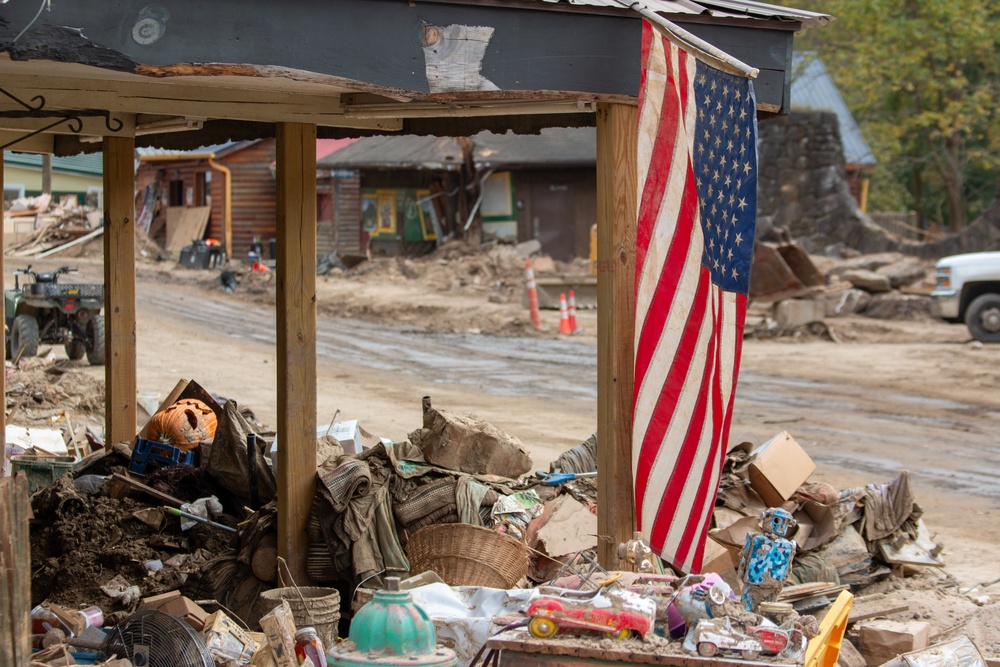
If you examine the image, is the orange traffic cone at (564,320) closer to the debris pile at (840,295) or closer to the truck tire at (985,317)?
the debris pile at (840,295)

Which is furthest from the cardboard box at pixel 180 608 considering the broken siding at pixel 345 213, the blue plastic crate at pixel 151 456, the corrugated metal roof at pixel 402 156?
the broken siding at pixel 345 213

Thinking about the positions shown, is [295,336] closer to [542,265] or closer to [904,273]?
[904,273]

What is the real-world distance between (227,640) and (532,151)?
3300 centimetres

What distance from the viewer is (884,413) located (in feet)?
48.5

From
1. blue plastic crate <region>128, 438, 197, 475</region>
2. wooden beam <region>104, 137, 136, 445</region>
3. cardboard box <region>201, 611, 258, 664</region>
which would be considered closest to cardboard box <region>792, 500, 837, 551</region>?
cardboard box <region>201, 611, 258, 664</region>

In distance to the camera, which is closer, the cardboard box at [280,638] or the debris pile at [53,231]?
the cardboard box at [280,638]

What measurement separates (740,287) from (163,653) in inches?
118

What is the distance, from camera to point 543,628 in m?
3.86

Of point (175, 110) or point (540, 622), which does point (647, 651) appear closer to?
point (540, 622)

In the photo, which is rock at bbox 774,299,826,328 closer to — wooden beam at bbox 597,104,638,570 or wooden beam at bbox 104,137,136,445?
wooden beam at bbox 104,137,136,445

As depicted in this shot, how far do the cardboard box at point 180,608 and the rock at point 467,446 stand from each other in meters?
1.97

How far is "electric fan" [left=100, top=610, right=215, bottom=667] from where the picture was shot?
4535 mm

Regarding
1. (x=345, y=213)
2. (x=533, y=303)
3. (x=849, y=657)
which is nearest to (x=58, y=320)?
(x=533, y=303)

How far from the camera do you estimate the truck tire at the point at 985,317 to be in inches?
824
